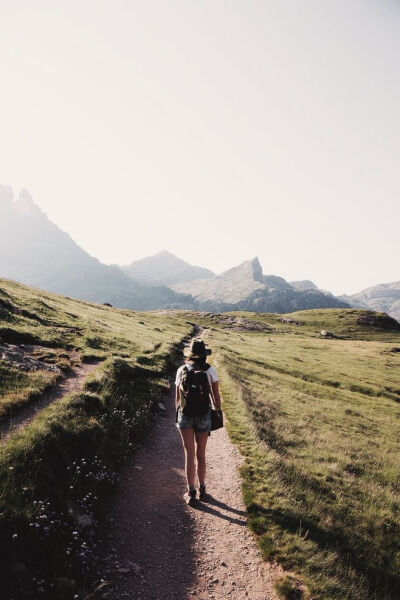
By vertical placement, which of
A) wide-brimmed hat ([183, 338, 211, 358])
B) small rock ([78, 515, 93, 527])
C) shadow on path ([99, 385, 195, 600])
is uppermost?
wide-brimmed hat ([183, 338, 211, 358])

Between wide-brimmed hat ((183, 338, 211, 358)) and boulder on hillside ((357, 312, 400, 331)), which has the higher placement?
wide-brimmed hat ((183, 338, 211, 358))

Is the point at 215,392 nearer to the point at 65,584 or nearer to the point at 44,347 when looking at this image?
the point at 65,584

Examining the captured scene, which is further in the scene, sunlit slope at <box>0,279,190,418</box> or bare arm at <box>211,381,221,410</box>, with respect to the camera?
sunlit slope at <box>0,279,190,418</box>

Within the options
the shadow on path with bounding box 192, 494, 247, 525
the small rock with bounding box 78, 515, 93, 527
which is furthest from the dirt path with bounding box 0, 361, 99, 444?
the shadow on path with bounding box 192, 494, 247, 525

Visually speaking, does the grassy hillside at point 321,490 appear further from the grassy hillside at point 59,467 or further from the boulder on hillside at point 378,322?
the boulder on hillside at point 378,322

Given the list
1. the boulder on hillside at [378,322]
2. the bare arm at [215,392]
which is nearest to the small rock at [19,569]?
the bare arm at [215,392]

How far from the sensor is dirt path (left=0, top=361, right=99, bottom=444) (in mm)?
9239

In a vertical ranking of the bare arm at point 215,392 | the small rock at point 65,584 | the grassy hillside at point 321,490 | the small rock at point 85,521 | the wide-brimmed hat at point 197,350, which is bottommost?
the grassy hillside at point 321,490

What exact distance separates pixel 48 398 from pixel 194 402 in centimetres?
686

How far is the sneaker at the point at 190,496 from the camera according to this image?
905 centimetres

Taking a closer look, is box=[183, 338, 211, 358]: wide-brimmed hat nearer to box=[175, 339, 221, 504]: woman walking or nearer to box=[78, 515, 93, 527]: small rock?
box=[175, 339, 221, 504]: woman walking

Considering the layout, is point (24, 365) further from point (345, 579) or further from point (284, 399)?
point (284, 399)

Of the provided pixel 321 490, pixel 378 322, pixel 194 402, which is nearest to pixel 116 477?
pixel 194 402

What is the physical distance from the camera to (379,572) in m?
7.76
